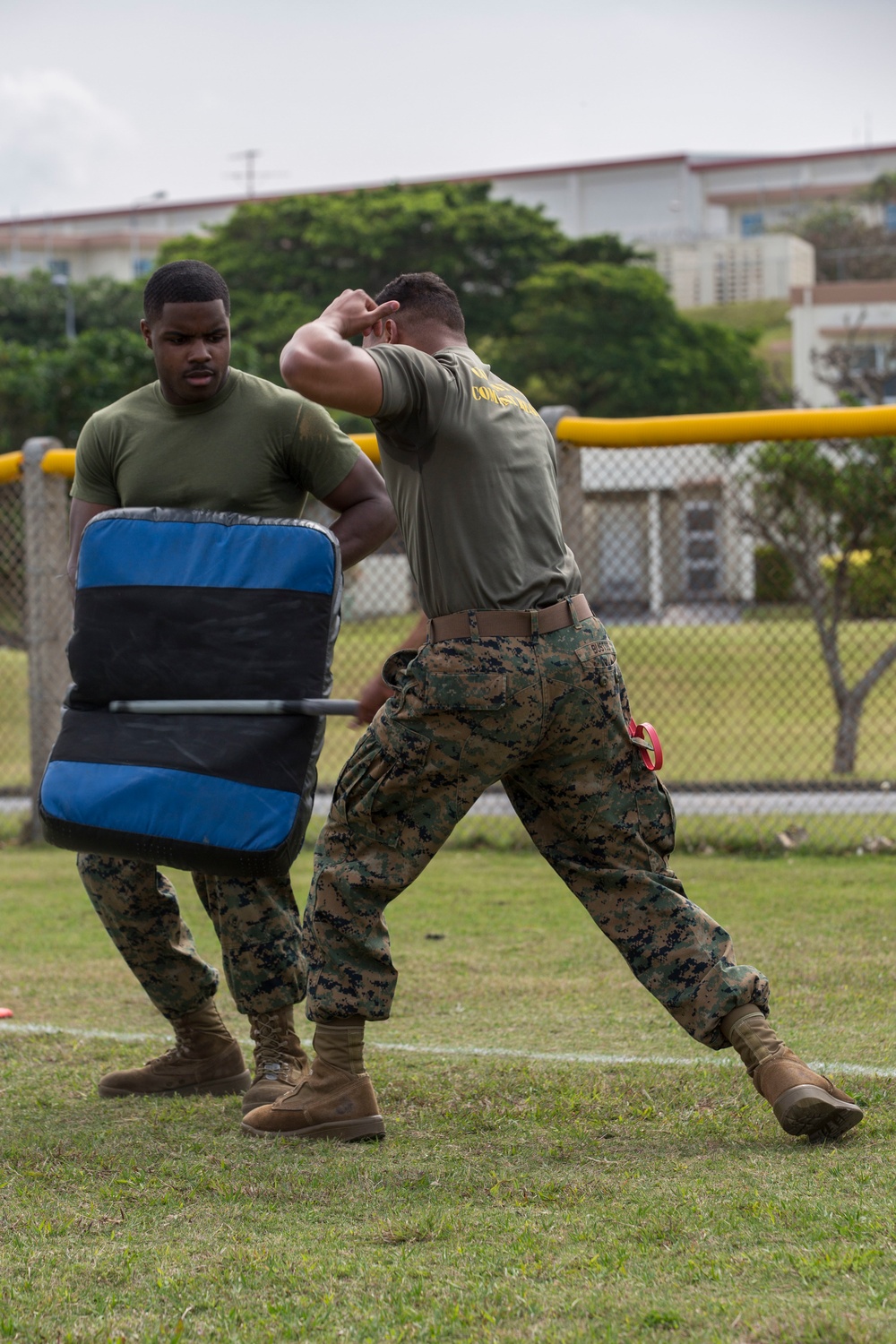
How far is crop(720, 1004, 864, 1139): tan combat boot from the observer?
306cm

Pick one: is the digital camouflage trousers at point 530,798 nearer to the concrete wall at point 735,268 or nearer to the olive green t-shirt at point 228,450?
the olive green t-shirt at point 228,450

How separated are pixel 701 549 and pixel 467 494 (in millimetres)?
6486

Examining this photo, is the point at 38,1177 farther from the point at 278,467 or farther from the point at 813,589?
the point at 813,589

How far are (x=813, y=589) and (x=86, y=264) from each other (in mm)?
86412

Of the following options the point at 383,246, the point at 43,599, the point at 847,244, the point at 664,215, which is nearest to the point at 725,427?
the point at 43,599

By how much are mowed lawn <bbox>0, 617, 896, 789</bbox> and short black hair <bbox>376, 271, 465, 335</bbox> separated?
15.7 ft

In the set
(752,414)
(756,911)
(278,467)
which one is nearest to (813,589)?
(752,414)

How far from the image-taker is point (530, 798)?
338 cm

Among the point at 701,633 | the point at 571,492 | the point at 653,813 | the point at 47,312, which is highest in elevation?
the point at 47,312

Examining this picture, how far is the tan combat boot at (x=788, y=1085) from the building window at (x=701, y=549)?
563 centimetres

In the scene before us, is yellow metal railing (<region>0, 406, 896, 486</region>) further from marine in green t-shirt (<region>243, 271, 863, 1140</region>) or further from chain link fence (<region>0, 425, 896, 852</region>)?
marine in green t-shirt (<region>243, 271, 863, 1140</region>)

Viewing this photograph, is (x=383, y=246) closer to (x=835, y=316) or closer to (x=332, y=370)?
(x=835, y=316)

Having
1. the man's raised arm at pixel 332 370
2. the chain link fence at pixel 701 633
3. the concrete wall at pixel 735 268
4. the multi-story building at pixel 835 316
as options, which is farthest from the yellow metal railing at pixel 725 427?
the concrete wall at pixel 735 268

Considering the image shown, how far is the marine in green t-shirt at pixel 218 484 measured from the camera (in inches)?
138
